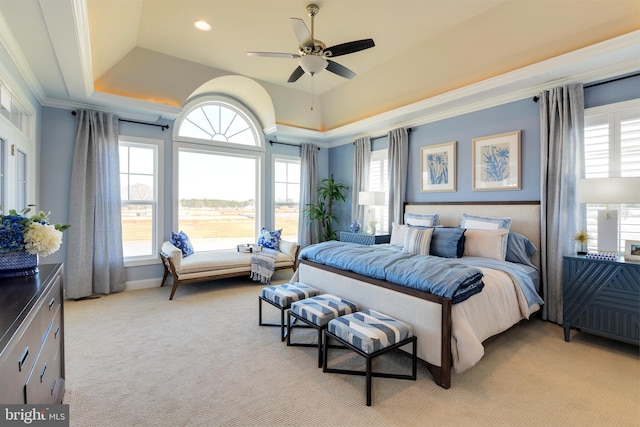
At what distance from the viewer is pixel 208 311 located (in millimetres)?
3883

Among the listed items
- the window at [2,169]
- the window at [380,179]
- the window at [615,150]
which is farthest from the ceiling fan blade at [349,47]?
the window at [2,169]

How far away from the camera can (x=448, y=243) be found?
3754 millimetres

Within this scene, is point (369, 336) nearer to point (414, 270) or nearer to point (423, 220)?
point (414, 270)

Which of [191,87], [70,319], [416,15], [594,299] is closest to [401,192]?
[416,15]

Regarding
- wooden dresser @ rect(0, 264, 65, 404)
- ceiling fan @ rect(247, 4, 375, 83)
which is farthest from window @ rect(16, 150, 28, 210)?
ceiling fan @ rect(247, 4, 375, 83)

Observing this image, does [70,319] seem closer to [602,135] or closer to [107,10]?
[107,10]

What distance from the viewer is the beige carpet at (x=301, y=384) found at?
6.44 feet

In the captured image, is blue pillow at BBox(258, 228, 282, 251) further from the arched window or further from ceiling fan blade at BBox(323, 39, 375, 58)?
ceiling fan blade at BBox(323, 39, 375, 58)

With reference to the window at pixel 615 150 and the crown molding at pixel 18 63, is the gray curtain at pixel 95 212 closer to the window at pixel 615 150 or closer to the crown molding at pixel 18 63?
the crown molding at pixel 18 63

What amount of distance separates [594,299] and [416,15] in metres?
3.53

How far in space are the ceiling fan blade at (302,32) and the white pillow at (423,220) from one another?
2870mm

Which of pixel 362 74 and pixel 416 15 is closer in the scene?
pixel 416 15

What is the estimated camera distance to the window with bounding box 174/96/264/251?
18.0 feet

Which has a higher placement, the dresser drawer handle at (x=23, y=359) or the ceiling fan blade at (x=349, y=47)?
the ceiling fan blade at (x=349, y=47)
